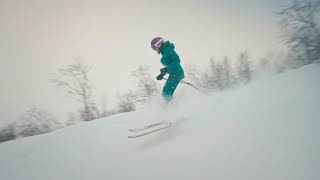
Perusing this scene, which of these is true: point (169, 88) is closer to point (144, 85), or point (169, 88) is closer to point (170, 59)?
point (170, 59)

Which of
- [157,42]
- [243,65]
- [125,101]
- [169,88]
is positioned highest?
[243,65]

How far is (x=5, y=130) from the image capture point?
61.3ft

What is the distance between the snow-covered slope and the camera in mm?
2373

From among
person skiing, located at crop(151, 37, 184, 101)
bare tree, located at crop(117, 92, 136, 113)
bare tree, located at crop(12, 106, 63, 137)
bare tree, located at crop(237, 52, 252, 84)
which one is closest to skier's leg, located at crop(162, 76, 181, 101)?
person skiing, located at crop(151, 37, 184, 101)

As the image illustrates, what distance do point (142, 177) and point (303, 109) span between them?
1.89m

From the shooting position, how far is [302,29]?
34.6ft

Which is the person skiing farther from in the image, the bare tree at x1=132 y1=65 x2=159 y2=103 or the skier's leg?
the bare tree at x1=132 y1=65 x2=159 y2=103

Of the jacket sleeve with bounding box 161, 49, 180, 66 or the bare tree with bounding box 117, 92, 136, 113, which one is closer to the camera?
the jacket sleeve with bounding box 161, 49, 180, 66

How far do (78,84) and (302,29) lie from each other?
1698 cm

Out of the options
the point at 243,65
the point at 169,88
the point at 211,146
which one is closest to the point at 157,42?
the point at 169,88

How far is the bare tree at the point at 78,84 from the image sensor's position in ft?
74.4

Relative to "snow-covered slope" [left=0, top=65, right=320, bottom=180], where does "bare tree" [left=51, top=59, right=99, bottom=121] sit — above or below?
above

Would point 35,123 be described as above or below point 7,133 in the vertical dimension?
above

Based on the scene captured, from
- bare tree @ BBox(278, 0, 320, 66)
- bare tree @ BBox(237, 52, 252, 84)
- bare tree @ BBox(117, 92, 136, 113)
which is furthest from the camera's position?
bare tree @ BBox(237, 52, 252, 84)
